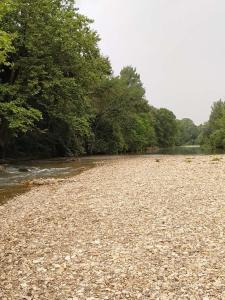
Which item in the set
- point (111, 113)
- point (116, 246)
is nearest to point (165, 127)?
point (111, 113)

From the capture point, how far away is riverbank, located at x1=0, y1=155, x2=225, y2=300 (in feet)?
22.6

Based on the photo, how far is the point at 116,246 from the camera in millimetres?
8906

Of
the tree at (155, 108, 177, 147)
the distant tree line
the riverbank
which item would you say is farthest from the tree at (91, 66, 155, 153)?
the tree at (155, 108, 177, 147)

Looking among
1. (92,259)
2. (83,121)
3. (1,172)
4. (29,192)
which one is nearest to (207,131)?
(83,121)

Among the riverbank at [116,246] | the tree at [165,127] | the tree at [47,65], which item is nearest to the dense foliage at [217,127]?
the tree at [165,127]

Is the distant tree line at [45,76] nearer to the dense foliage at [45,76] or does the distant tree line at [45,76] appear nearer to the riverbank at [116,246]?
the dense foliage at [45,76]

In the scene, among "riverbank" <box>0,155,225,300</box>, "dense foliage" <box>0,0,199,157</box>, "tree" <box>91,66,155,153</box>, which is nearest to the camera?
"riverbank" <box>0,155,225,300</box>

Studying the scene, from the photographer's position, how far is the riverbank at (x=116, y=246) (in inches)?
271

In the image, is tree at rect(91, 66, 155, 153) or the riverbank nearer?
the riverbank

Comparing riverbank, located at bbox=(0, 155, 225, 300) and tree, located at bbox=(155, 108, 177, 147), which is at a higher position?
tree, located at bbox=(155, 108, 177, 147)

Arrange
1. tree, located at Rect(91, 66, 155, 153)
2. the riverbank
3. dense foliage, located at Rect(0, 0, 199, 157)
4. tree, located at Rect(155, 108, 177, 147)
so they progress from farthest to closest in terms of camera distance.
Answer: tree, located at Rect(155, 108, 177, 147) → tree, located at Rect(91, 66, 155, 153) → dense foliage, located at Rect(0, 0, 199, 157) → the riverbank

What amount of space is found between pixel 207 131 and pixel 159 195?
115207mm

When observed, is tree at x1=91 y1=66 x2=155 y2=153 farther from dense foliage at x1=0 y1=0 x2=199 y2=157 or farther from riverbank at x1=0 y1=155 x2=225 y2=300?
riverbank at x1=0 y1=155 x2=225 y2=300

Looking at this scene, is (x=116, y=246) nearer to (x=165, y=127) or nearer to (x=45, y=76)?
(x=45, y=76)
